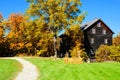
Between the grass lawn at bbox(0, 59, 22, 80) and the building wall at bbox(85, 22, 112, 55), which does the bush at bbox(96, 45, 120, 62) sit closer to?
the building wall at bbox(85, 22, 112, 55)

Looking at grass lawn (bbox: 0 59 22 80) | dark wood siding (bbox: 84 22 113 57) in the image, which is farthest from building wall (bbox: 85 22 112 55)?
grass lawn (bbox: 0 59 22 80)

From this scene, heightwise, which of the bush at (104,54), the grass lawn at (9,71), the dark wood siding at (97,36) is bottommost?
the grass lawn at (9,71)

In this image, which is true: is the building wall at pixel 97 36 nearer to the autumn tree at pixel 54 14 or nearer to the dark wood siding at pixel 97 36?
the dark wood siding at pixel 97 36

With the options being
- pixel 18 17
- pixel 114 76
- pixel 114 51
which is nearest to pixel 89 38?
pixel 18 17

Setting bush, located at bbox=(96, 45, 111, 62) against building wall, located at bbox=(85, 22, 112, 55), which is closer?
bush, located at bbox=(96, 45, 111, 62)

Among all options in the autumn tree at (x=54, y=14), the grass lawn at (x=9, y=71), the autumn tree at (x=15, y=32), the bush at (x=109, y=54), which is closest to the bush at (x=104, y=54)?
the bush at (x=109, y=54)

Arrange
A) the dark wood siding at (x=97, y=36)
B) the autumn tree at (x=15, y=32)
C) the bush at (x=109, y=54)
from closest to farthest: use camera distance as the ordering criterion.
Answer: the bush at (x=109, y=54), the autumn tree at (x=15, y=32), the dark wood siding at (x=97, y=36)

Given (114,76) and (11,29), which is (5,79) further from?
(11,29)

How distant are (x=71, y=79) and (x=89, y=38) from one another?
50.1 m

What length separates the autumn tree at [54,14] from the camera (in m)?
60.1

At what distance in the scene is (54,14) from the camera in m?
60.3

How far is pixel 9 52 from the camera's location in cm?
7388

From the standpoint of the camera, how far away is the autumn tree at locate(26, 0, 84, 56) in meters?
60.1

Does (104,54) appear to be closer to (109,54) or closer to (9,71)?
(109,54)
